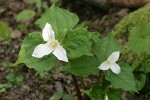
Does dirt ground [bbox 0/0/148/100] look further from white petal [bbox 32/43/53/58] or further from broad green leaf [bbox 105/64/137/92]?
white petal [bbox 32/43/53/58]

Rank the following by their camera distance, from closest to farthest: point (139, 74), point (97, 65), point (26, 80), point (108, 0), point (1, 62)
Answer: point (97, 65), point (139, 74), point (26, 80), point (1, 62), point (108, 0)

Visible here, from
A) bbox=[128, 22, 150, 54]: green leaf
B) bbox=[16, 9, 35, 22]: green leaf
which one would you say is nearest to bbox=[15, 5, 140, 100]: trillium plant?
bbox=[128, 22, 150, 54]: green leaf

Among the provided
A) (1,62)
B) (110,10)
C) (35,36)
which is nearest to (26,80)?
(1,62)

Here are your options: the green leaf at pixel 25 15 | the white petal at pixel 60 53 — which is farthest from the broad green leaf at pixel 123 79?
the green leaf at pixel 25 15

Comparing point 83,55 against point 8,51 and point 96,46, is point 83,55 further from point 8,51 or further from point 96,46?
point 8,51

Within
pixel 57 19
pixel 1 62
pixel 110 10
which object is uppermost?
pixel 57 19

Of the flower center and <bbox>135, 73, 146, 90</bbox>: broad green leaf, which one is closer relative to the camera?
the flower center
